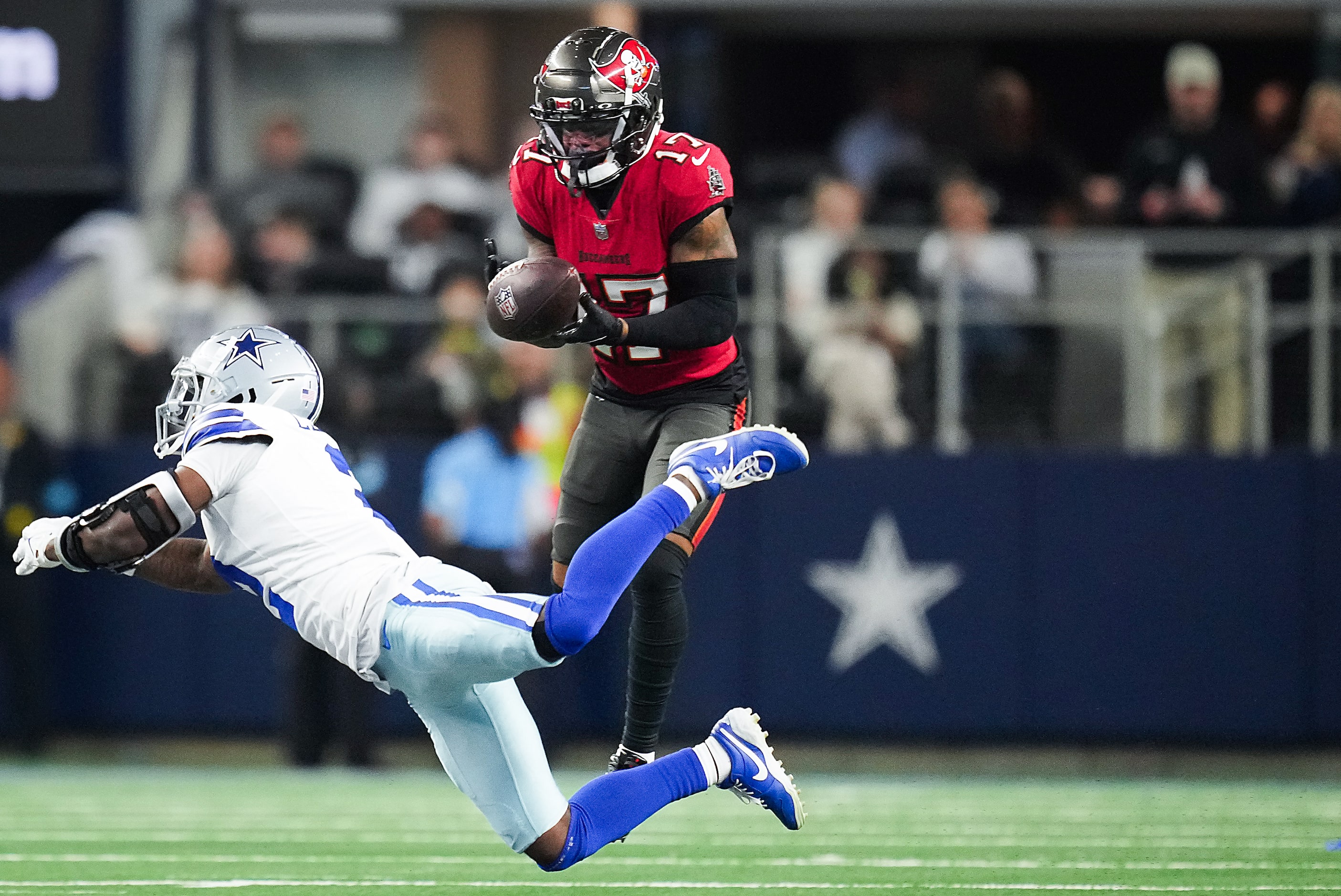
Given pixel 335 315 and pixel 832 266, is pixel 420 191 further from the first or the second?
pixel 832 266

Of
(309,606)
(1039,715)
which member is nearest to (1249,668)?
(1039,715)

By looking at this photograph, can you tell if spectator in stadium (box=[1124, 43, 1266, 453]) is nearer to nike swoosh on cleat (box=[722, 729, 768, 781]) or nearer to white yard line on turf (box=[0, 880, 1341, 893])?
white yard line on turf (box=[0, 880, 1341, 893])

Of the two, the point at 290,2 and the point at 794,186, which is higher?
the point at 290,2

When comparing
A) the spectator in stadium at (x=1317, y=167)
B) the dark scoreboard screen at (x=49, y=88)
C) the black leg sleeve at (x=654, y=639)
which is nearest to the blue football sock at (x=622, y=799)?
the black leg sleeve at (x=654, y=639)

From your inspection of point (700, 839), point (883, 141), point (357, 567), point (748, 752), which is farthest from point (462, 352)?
point (357, 567)

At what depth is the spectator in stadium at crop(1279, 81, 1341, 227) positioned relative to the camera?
11.1m

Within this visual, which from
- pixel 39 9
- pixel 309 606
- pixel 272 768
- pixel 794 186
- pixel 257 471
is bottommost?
pixel 272 768

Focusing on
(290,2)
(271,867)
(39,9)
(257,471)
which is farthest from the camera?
(290,2)

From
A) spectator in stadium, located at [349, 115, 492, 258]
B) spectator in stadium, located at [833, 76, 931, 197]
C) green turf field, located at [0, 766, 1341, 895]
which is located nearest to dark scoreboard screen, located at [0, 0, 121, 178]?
spectator in stadium, located at [349, 115, 492, 258]

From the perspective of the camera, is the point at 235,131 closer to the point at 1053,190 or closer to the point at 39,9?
the point at 39,9

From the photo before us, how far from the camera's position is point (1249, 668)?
10.5 m

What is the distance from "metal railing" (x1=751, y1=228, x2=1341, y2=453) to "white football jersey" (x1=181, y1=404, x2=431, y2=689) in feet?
18.7

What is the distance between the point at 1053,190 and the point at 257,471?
8.52m

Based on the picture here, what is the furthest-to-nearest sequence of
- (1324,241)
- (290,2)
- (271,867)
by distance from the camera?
(290,2), (1324,241), (271,867)
